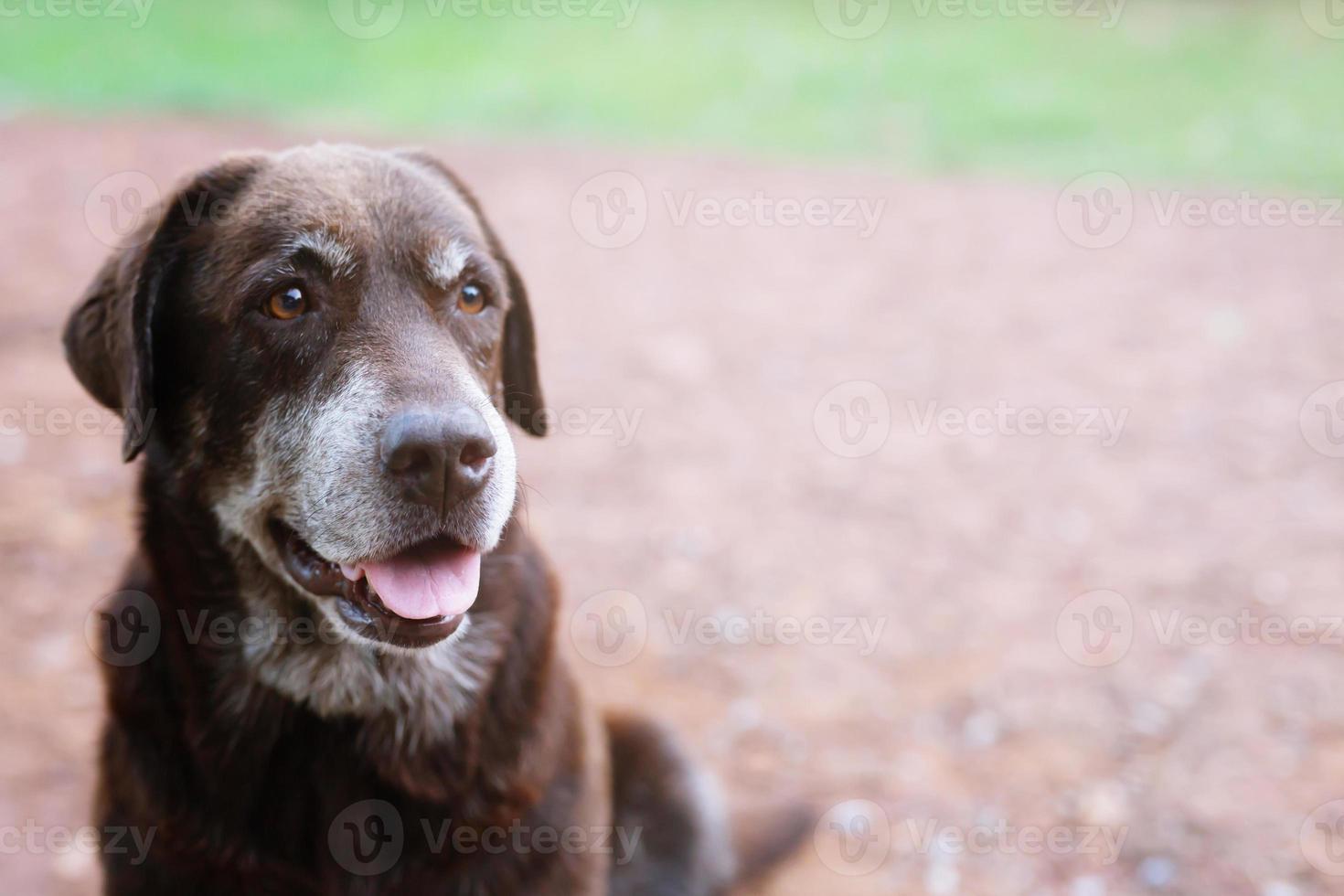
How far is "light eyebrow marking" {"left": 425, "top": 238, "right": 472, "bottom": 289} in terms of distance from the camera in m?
2.74

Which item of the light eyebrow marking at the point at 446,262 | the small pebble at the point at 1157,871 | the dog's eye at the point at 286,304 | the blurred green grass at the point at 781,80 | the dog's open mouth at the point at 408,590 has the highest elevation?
the blurred green grass at the point at 781,80

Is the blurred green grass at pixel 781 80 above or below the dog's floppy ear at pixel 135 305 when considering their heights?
above

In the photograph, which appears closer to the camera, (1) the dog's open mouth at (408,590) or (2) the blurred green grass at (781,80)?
(1) the dog's open mouth at (408,590)

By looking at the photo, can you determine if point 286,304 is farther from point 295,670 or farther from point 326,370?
point 295,670

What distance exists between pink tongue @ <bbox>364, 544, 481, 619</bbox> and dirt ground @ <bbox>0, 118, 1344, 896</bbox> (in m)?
0.40

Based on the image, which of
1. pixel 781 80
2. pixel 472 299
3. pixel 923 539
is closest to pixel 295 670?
pixel 472 299

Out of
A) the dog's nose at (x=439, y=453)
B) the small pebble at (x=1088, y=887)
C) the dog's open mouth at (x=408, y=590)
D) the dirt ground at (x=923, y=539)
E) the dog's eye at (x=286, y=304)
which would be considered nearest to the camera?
the dog's nose at (x=439, y=453)

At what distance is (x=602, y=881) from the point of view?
2994 millimetres

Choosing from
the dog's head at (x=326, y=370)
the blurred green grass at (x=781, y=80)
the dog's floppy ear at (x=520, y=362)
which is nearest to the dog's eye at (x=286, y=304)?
the dog's head at (x=326, y=370)

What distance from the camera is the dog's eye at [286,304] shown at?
8.52 feet

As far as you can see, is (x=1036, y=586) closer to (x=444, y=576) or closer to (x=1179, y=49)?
(x=444, y=576)

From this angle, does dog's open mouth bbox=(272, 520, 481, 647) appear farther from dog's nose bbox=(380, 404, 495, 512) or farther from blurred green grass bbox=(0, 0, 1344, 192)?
blurred green grass bbox=(0, 0, 1344, 192)

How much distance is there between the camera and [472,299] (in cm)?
285

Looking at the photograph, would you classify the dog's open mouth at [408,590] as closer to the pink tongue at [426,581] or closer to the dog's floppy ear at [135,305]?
the pink tongue at [426,581]
